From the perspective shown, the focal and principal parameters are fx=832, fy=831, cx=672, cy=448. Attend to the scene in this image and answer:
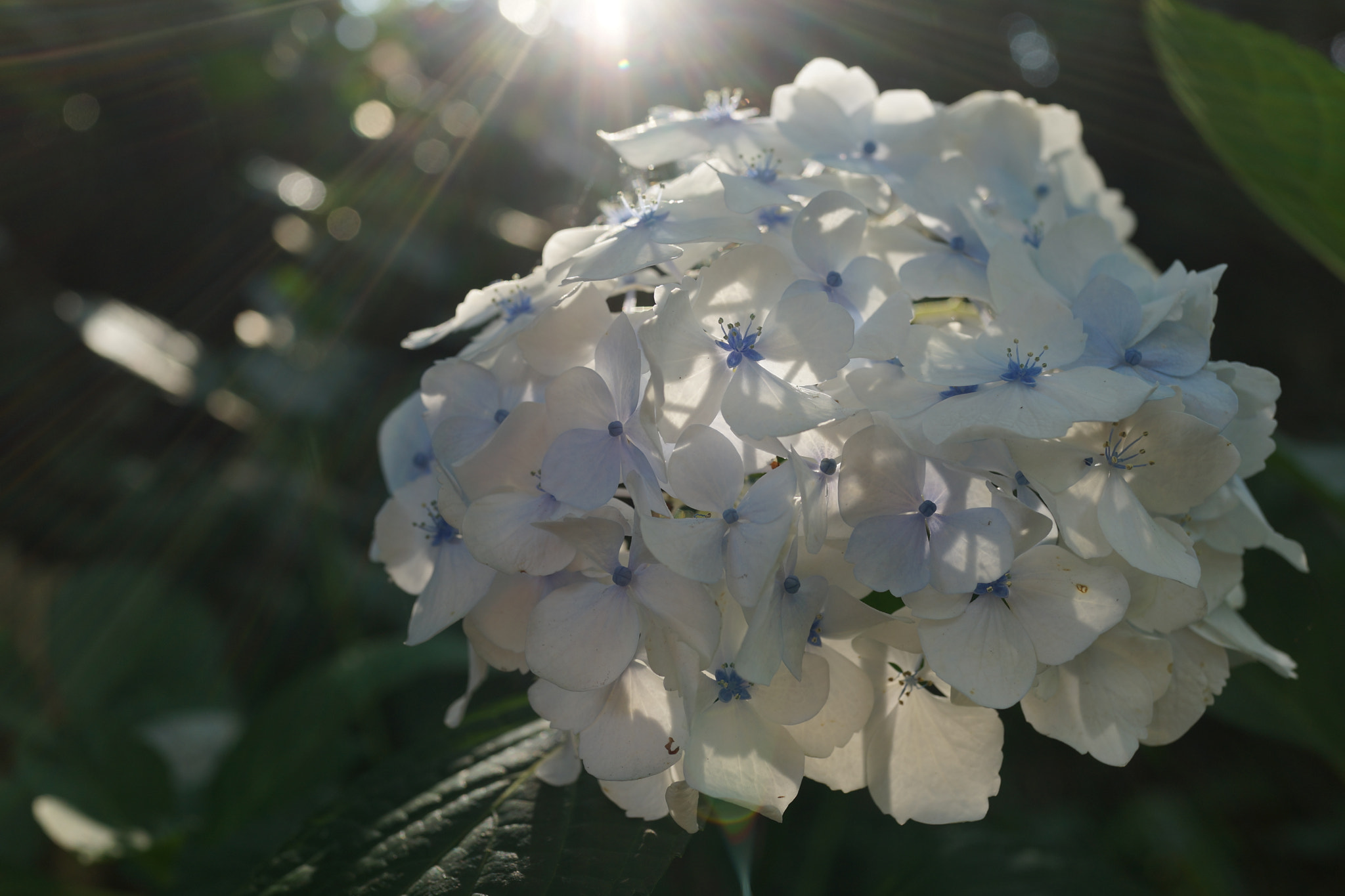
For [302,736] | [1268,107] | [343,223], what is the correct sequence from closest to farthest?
1. [1268,107]
2. [302,736]
3. [343,223]

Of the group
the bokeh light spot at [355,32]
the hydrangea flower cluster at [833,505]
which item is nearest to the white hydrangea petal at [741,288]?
the hydrangea flower cluster at [833,505]

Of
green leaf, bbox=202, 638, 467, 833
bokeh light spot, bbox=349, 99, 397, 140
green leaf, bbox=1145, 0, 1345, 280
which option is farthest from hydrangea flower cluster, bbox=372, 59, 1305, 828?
bokeh light spot, bbox=349, 99, 397, 140

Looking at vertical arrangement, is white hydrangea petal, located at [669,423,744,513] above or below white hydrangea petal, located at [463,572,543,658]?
above

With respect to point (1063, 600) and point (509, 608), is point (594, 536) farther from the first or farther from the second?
point (1063, 600)

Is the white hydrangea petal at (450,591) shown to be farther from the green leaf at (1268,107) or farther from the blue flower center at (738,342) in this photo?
the green leaf at (1268,107)

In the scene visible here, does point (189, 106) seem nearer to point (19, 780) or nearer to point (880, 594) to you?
point (19, 780)

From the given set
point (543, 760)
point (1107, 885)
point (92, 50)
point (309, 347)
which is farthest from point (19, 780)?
point (1107, 885)

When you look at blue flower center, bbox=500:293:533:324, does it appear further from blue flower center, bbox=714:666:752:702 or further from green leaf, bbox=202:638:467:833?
green leaf, bbox=202:638:467:833

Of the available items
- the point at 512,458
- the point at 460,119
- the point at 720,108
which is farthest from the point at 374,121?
the point at 512,458
